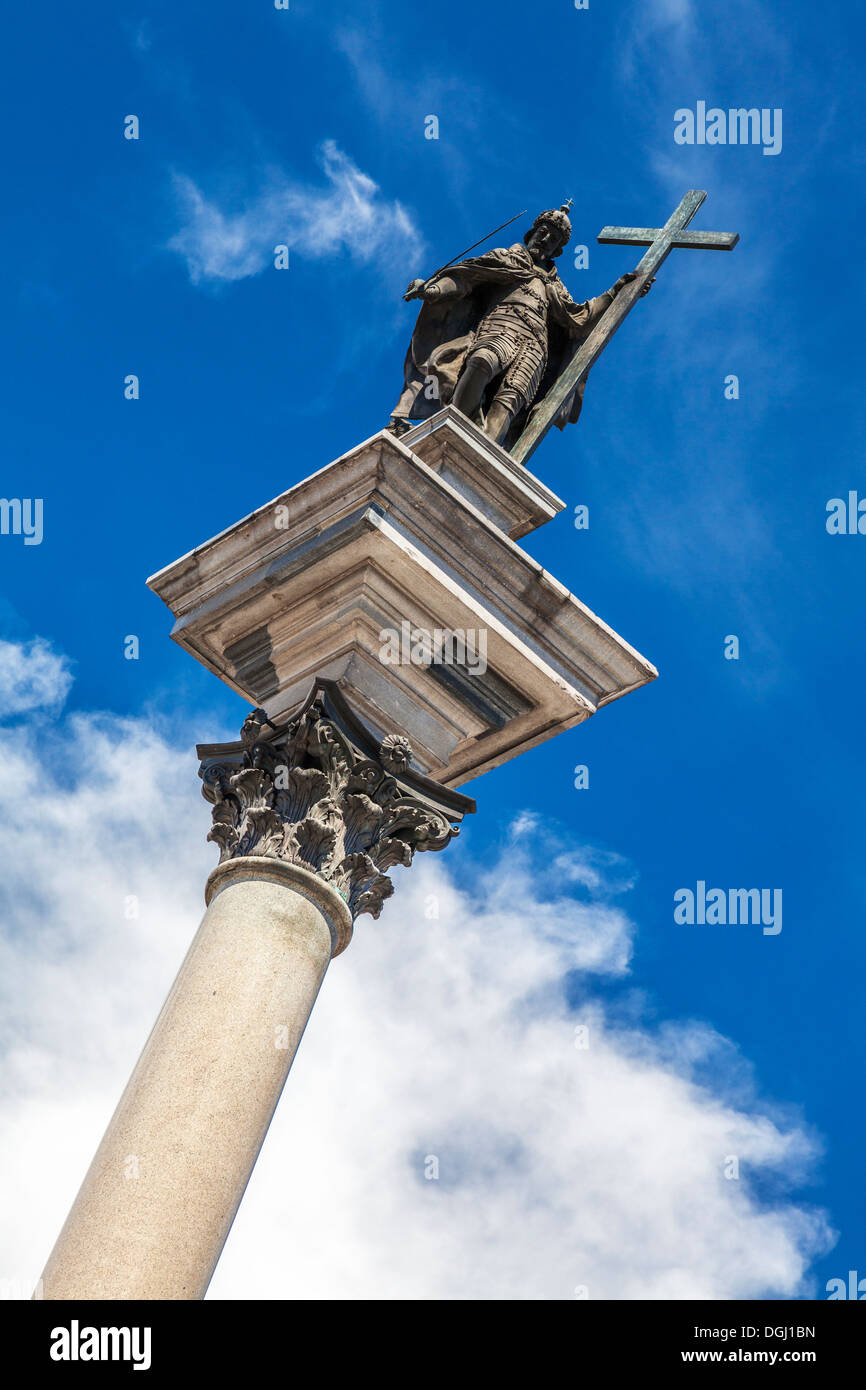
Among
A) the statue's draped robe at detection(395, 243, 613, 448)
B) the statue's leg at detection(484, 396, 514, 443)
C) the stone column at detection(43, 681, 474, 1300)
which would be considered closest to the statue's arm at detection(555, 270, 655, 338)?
the statue's draped robe at detection(395, 243, 613, 448)

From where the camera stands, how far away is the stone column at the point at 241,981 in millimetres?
7473

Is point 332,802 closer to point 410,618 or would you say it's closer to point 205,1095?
point 410,618

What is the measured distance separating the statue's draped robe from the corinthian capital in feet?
16.3

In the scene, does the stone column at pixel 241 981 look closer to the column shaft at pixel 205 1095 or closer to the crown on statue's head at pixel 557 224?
the column shaft at pixel 205 1095

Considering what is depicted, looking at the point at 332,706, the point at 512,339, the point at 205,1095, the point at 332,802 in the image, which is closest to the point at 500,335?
the point at 512,339

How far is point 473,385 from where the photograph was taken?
13.3 m

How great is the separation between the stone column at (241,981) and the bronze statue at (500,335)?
4631 millimetres

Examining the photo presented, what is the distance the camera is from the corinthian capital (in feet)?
30.3

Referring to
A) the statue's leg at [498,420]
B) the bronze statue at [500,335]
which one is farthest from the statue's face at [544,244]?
the statue's leg at [498,420]

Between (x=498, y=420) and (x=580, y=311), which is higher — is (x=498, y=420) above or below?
below

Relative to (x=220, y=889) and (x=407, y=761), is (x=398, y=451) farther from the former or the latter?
(x=220, y=889)

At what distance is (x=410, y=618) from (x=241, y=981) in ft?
9.93
